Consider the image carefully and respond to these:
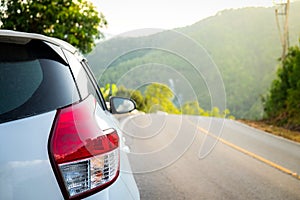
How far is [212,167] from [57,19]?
1212 centimetres

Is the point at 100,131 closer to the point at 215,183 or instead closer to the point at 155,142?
the point at 215,183

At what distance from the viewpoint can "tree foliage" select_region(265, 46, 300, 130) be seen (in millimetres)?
18547

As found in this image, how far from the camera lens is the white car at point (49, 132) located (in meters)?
1.75

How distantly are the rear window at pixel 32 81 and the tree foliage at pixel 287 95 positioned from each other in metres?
16.5

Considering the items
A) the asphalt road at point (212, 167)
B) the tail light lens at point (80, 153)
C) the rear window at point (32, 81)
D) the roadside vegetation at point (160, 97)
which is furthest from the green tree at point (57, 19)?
the tail light lens at point (80, 153)

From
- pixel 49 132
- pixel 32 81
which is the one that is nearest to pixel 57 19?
pixel 32 81

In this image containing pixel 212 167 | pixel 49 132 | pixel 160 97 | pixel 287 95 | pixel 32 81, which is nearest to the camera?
pixel 49 132

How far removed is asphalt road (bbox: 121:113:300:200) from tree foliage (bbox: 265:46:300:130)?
6.48 m

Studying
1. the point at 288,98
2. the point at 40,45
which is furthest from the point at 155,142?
the point at 288,98

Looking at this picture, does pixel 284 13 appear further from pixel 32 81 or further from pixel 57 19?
pixel 32 81

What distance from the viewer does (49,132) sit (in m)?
1.82

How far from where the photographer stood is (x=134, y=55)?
5559mm

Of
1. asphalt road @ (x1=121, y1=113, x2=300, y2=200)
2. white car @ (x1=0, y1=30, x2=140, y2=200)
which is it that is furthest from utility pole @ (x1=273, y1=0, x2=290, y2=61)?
white car @ (x1=0, y1=30, x2=140, y2=200)

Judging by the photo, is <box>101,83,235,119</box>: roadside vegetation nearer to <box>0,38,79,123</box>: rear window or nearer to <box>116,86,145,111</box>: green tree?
<box>116,86,145,111</box>: green tree
